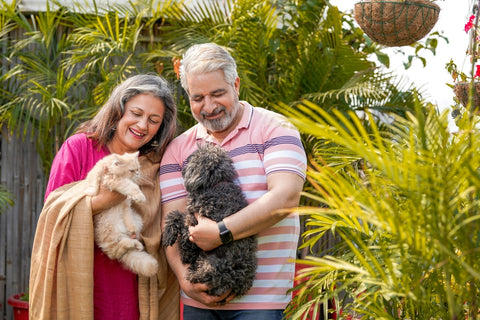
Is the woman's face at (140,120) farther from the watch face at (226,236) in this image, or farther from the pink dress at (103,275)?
the watch face at (226,236)

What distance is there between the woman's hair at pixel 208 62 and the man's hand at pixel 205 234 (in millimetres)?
613

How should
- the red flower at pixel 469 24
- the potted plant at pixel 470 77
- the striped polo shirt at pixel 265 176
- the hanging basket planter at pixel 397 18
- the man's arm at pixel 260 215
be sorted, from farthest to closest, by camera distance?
the hanging basket planter at pixel 397 18 < the red flower at pixel 469 24 < the potted plant at pixel 470 77 < the striped polo shirt at pixel 265 176 < the man's arm at pixel 260 215

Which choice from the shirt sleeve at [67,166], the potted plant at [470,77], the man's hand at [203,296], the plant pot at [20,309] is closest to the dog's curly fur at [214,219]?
the man's hand at [203,296]

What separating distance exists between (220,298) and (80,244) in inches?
26.1

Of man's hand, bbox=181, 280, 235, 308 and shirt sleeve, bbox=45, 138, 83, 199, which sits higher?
shirt sleeve, bbox=45, 138, 83, 199

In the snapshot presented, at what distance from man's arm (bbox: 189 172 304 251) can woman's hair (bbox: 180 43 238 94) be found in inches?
19.5

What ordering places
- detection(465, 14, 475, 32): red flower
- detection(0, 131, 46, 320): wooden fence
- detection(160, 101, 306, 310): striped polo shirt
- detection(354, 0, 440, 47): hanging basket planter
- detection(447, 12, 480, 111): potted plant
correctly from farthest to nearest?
detection(0, 131, 46, 320): wooden fence, detection(354, 0, 440, 47): hanging basket planter, detection(465, 14, 475, 32): red flower, detection(447, 12, 480, 111): potted plant, detection(160, 101, 306, 310): striped polo shirt

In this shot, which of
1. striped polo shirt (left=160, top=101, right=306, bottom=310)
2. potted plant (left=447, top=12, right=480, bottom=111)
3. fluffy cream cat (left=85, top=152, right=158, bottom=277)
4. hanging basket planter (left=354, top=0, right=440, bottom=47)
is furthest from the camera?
hanging basket planter (left=354, top=0, right=440, bottom=47)

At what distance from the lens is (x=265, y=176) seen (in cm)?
239

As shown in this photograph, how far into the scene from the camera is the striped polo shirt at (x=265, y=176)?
92.0 inches

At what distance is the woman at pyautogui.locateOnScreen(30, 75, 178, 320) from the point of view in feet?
7.99

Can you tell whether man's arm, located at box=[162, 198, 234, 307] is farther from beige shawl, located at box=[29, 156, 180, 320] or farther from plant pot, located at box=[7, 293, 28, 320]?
plant pot, located at box=[7, 293, 28, 320]

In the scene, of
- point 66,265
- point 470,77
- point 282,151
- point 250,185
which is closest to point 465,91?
point 470,77

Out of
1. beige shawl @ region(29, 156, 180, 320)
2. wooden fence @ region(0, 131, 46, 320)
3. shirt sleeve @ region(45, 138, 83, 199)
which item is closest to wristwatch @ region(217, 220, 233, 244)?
beige shawl @ region(29, 156, 180, 320)
